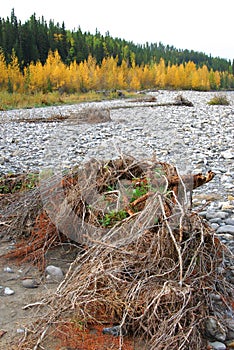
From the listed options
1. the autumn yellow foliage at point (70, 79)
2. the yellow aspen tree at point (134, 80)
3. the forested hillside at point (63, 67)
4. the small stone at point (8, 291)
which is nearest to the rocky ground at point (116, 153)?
the small stone at point (8, 291)

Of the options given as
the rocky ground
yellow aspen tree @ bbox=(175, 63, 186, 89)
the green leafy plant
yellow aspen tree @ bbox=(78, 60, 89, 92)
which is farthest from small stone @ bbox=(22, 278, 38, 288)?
yellow aspen tree @ bbox=(175, 63, 186, 89)

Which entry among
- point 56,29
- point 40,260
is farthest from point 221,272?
point 56,29

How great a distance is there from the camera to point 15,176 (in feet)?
17.6

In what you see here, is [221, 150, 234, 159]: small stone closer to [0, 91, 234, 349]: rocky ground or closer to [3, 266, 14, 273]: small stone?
[0, 91, 234, 349]: rocky ground

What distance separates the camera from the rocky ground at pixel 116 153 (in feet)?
9.91

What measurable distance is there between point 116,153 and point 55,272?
1.78 meters

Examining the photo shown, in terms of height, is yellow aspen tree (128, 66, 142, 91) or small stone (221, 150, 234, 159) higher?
small stone (221, 150, 234, 159)

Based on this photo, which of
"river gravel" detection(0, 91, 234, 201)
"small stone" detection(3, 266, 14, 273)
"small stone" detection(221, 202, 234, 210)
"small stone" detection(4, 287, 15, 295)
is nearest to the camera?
"small stone" detection(4, 287, 15, 295)

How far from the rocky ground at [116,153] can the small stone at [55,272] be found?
3cm

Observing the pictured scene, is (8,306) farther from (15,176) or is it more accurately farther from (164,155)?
(164,155)

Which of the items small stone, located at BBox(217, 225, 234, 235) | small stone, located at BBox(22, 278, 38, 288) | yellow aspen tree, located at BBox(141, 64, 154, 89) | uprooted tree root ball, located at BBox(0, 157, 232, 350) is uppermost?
uprooted tree root ball, located at BBox(0, 157, 232, 350)

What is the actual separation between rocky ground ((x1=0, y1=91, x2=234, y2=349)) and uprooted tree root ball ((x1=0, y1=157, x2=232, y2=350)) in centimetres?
22

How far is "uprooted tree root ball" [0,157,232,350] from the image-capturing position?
7.61 ft

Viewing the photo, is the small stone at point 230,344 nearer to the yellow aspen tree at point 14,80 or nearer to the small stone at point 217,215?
the small stone at point 217,215
